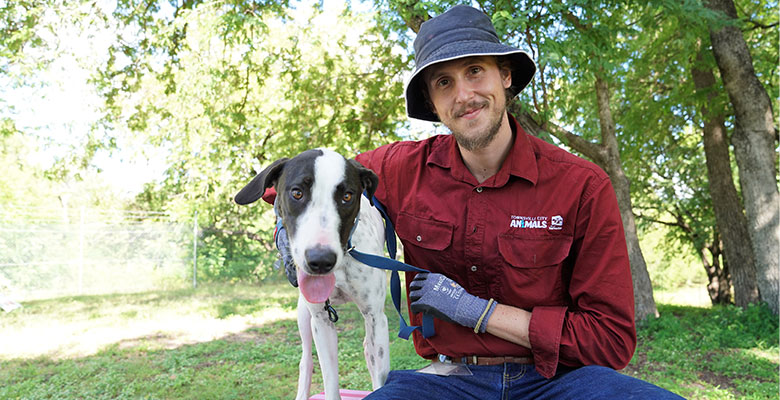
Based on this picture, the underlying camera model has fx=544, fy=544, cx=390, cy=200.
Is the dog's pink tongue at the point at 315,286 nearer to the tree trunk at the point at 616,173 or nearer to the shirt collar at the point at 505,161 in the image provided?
the shirt collar at the point at 505,161

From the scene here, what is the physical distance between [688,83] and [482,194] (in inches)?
375

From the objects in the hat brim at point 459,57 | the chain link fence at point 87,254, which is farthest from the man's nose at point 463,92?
the chain link fence at point 87,254

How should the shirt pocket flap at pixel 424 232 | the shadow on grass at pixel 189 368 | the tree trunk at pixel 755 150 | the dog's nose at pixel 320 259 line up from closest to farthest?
the dog's nose at pixel 320 259, the shirt pocket flap at pixel 424 232, the shadow on grass at pixel 189 368, the tree trunk at pixel 755 150

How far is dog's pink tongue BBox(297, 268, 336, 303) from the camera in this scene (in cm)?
214

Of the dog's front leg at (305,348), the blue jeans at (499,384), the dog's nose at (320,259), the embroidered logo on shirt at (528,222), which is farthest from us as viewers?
the dog's front leg at (305,348)

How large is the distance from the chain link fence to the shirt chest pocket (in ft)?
43.3

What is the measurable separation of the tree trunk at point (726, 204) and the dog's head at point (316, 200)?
8.98 meters

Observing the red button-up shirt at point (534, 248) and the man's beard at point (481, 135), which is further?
the man's beard at point (481, 135)

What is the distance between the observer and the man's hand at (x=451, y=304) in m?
2.26

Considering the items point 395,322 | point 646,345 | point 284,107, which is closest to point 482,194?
point 646,345

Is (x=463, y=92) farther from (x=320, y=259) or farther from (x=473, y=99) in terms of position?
(x=320, y=259)

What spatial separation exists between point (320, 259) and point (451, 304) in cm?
63

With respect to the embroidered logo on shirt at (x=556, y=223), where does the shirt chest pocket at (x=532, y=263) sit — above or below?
below

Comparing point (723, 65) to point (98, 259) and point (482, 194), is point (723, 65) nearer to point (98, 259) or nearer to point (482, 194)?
point (482, 194)
